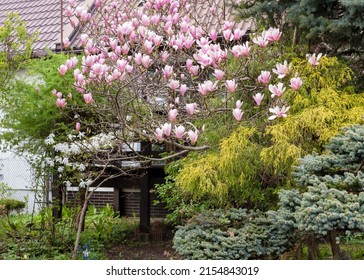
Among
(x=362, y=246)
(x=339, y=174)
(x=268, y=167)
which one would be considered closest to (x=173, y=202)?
(x=268, y=167)

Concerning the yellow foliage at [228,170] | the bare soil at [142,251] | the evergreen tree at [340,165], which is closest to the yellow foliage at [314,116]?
the yellow foliage at [228,170]

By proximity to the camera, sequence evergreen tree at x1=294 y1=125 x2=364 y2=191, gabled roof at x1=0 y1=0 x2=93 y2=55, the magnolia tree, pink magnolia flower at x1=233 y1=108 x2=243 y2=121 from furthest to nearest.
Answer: gabled roof at x1=0 y1=0 x2=93 y2=55
the magnolia tree
pink magnolia flower at x1=233 y1=108 x2=243 y2=121
evergreen tree at x1=294 y1=125 x2=364 y2=191

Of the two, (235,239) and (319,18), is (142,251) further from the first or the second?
(319,18)

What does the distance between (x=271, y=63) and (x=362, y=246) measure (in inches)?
107

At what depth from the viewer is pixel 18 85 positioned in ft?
25.4

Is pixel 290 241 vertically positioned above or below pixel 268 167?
below

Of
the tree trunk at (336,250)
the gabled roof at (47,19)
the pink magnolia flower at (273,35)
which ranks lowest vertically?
the tree trunk at (336,250)

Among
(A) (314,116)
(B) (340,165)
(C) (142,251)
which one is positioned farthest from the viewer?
(C) (142,251)

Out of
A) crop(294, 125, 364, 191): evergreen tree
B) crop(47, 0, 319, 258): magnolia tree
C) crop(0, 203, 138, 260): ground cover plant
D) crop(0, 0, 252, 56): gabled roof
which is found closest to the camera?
crop(294, 125, 364, 191): evergreen tree

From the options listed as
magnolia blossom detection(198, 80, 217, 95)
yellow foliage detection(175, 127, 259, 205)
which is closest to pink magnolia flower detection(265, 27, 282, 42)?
magnolia blossom detection(198, 80, 217, 95)

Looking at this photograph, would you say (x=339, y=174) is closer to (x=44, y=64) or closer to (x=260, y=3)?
(x=260, y=3)

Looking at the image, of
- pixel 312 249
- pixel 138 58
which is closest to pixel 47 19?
pixel 138 58

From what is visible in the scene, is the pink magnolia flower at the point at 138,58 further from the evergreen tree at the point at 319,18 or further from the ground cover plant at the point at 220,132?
the evergreen tree at the point at 319,18

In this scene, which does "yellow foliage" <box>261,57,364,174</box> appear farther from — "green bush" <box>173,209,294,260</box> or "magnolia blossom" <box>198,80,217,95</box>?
"magnolia blossom" <box>198,80,217,95</box>
